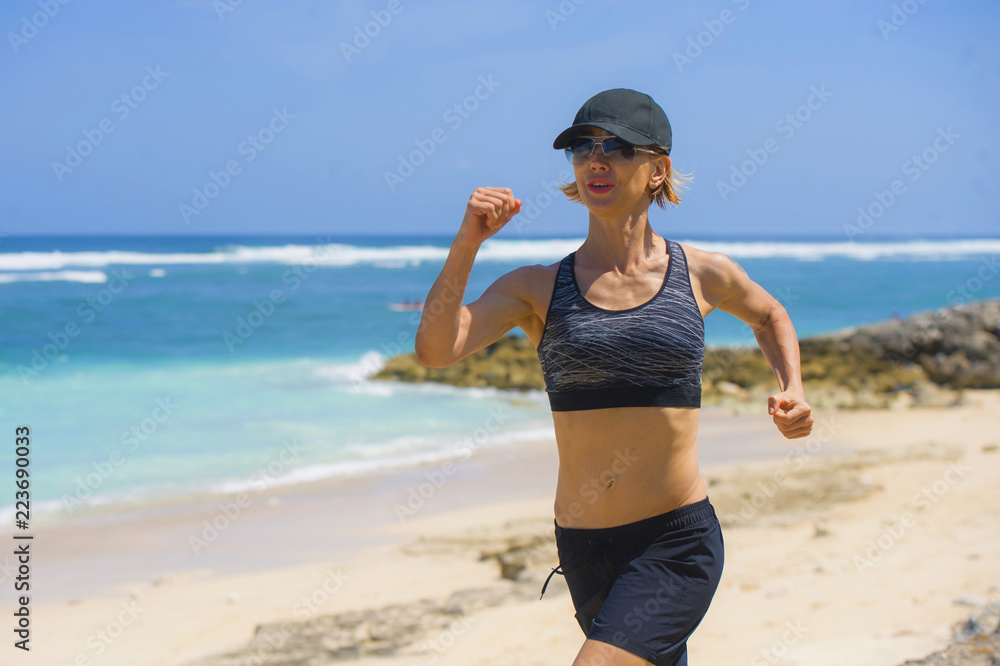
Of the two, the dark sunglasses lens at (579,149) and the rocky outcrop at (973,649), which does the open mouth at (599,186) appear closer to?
the dark sunglasses lens at (579,149)

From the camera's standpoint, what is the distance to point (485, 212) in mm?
2287

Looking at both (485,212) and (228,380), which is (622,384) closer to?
(485,212)

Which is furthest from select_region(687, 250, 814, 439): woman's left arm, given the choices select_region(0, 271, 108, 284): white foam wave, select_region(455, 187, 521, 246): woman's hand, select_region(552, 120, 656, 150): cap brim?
select_region(0, 271, 108, 284): white foam wave

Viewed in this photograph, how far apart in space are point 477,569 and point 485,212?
438 centimetres

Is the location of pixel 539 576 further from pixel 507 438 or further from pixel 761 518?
pixel 507 438

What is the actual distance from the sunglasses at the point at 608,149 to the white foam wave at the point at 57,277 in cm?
4090

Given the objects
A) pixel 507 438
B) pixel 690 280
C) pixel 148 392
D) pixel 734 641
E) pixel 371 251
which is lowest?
pixel 734 641

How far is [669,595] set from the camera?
2.41 m

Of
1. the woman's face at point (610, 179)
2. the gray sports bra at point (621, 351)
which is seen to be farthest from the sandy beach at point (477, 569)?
the woman's face at point (610, 179)

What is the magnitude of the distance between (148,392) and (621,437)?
46.7 ft

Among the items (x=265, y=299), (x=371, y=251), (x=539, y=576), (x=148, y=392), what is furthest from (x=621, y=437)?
(x=371, y=251)

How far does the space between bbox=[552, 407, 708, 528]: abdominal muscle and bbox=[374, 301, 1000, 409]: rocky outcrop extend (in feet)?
36.4

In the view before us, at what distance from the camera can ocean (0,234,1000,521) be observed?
9.74m

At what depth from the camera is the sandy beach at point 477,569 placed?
480 cm
